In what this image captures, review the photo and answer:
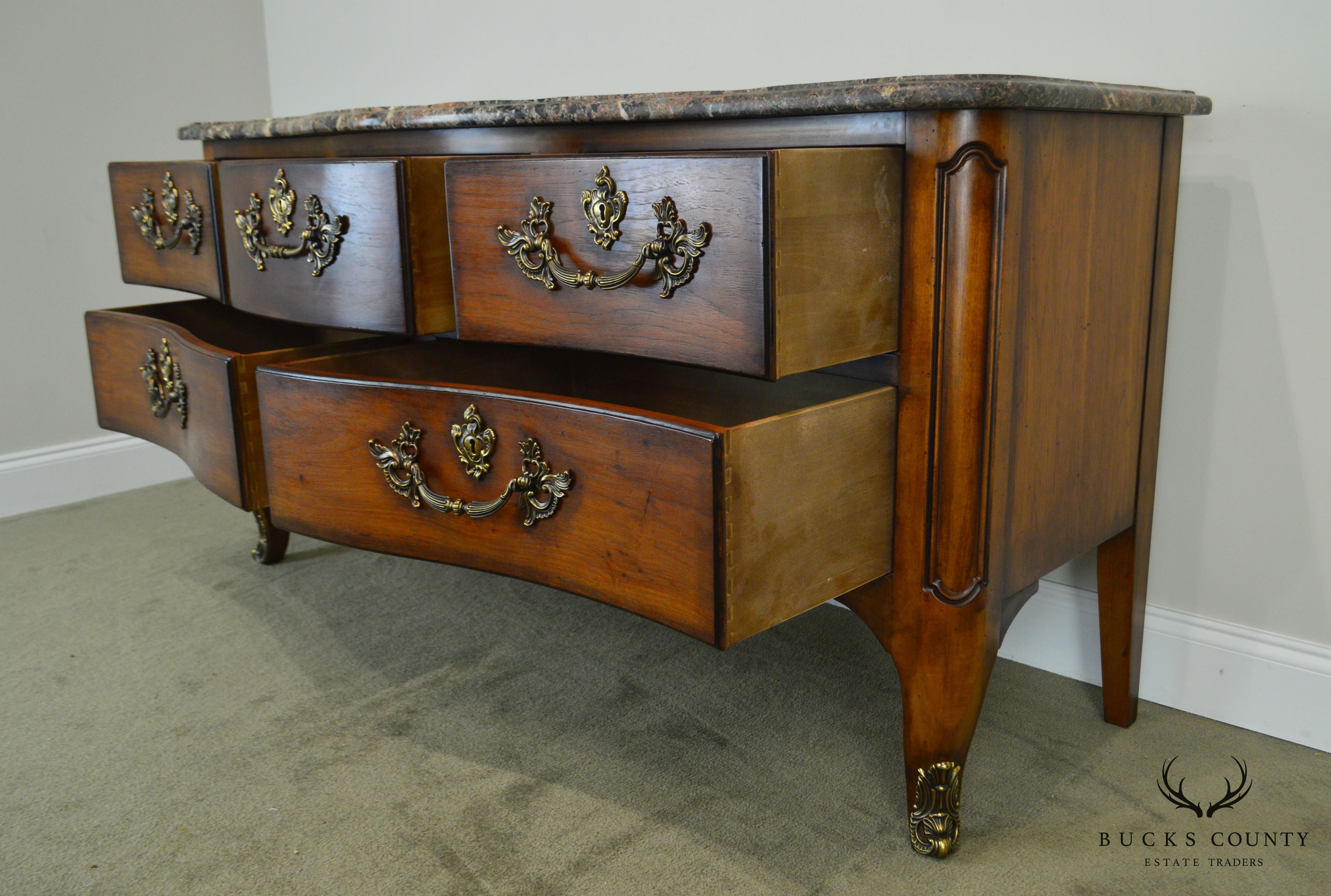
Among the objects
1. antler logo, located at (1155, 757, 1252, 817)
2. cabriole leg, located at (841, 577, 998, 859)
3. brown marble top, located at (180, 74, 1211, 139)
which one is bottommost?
antler logo, located at (1155, 757, 1252, 817)

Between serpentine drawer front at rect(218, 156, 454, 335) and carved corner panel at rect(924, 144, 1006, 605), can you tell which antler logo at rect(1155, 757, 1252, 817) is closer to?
carved corner panel at rect(924, 144, 1006, 605)

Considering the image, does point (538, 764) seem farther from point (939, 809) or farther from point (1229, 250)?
point (1229, 250)

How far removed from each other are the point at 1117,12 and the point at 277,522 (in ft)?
3.22

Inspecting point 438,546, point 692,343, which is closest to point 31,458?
point 438,546

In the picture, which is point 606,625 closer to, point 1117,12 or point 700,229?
point 700,229

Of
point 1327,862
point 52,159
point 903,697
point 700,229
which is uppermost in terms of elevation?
point 52,159

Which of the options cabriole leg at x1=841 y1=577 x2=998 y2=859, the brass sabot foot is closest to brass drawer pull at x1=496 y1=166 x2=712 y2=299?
cabriole leg at x1=841 y1=577 x2=998 y2=859

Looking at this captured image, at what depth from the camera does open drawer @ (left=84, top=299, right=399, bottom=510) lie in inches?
40.3

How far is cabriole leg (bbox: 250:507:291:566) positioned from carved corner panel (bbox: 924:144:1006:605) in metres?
1.10

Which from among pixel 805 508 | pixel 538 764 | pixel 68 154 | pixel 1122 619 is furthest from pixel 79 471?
pixel 1122 619

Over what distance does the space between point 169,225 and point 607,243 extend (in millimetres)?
729

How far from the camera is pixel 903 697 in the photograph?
86 cm

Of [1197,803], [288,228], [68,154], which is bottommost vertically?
[1197,803]

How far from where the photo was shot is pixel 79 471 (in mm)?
1989
